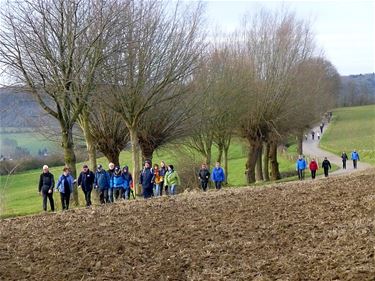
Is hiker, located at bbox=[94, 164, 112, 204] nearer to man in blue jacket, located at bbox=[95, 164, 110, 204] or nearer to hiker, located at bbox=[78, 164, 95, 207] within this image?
man in blue jacket, located at bbox=[95, 164, 110, 204]

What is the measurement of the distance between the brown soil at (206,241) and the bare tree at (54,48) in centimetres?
827

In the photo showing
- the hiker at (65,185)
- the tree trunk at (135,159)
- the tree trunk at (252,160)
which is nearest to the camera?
the hiker at (65,185)

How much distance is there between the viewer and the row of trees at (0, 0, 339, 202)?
2355 cm

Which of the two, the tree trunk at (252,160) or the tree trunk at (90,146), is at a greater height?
the tree trunk at (90,146)

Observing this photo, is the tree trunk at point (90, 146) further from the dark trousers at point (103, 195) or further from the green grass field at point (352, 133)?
the green grass field at point (352, 133)

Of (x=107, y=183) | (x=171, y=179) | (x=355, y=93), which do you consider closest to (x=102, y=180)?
(x=107, y=183)

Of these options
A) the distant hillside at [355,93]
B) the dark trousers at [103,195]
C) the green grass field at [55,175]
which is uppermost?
the distant hillside at [355,93]

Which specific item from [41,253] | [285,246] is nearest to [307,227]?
[285,246]

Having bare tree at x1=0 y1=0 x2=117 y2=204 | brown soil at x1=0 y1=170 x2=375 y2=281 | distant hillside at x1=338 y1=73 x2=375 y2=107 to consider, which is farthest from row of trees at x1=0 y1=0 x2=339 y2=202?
distant hillside at x1=338 y1=73 x2=375 y2=107

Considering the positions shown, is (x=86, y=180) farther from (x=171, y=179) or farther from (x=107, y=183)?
(x=171, y=179)

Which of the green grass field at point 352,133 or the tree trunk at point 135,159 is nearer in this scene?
the tree trunk at point 135,159

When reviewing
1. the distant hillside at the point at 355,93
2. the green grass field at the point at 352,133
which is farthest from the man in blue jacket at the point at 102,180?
the distant hillside at the point at 355,93

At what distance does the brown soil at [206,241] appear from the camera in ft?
30.5

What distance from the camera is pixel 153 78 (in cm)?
2886
